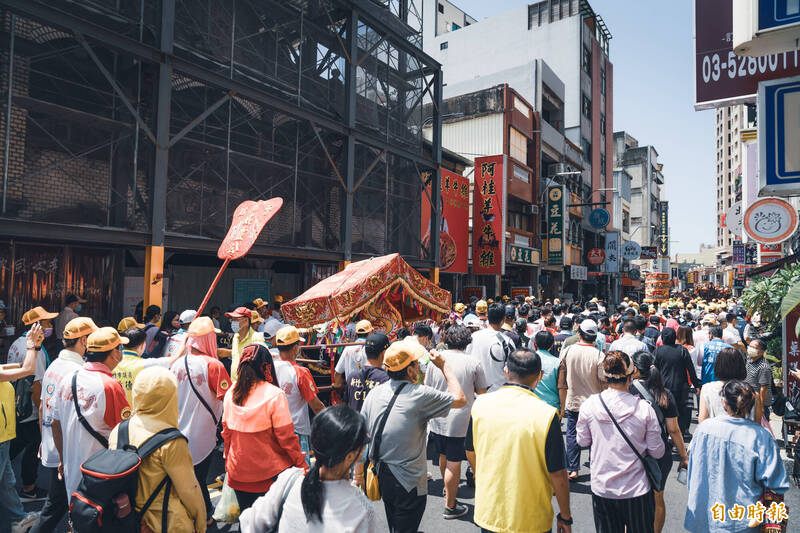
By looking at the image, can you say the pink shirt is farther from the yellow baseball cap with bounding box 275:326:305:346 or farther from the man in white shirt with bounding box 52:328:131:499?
the man in white shirt with bounding box 52:328:131:499

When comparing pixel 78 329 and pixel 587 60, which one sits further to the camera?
pixel 587 60

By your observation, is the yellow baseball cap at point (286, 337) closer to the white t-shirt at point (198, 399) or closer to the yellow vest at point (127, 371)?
the white t-shirt at point (198, 399)

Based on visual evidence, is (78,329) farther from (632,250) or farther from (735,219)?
(632,250)

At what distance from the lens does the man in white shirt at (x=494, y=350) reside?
20.8 feet

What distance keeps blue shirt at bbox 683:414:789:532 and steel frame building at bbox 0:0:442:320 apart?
1039 centimetres

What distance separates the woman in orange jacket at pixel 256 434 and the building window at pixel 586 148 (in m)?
41.0

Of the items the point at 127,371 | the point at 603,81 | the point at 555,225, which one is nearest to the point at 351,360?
the point at 127,371

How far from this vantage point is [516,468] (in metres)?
2.93

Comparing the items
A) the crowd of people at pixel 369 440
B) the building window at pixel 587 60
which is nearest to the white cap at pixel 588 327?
the crowd of people at pixel 369 440

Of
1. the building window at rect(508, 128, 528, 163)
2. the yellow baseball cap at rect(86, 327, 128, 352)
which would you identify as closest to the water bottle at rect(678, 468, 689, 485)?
the yellow baseball cap at rect(86, 327, 128, 352)

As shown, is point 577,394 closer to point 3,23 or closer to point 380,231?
point 3,23

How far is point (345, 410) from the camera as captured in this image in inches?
88.8

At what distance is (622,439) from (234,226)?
23.7 feet

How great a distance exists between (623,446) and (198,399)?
3509 mm
